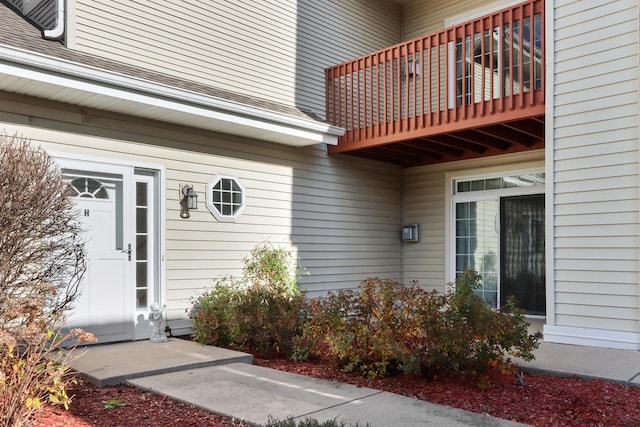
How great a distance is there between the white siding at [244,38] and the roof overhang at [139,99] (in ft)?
2.36

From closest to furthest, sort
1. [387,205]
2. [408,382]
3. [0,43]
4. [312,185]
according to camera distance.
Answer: [408,382] → [0,43] → [312,185] → [387,205]

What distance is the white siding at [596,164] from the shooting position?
17.3ft

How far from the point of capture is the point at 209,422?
3.27 m

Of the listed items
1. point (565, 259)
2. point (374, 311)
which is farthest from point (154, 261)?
point (565, 259)

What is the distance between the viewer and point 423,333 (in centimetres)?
414

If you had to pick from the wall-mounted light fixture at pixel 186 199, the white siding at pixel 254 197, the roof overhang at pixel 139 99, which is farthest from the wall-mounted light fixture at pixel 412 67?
the wall-mounted light fixture at pixel 186 199

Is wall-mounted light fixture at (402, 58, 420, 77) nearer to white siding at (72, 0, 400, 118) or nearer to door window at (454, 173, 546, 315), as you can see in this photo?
white siding at (72, 0, 400, 118)

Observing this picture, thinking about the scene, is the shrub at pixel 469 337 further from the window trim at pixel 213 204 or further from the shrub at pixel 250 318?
the window trim at pixel 213 204

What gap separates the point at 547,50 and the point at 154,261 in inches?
198

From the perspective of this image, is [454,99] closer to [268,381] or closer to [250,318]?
[250,318]

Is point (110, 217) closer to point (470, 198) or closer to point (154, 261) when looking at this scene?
Result: point (154, 261)

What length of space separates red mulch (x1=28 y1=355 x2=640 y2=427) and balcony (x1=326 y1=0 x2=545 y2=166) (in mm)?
3219

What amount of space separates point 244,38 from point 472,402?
558 cm

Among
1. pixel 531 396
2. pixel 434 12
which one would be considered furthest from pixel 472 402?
pixel 434 12
